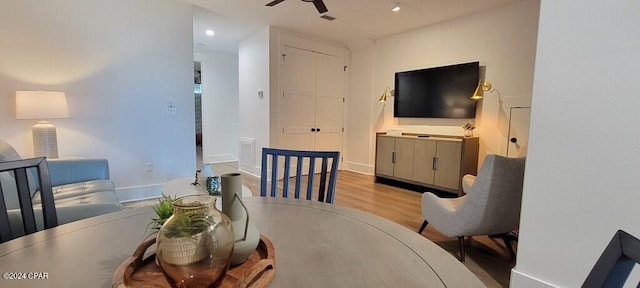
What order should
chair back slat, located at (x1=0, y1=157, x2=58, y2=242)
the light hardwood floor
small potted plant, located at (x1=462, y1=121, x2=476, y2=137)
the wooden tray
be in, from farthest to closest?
small potted plant, located at (x1=462, y1=121, x2=476, y2=137) < the light hardwood floor < chair back slat, located at (x1=0, y1=157, x2=58, y2=242) < the wooden tray

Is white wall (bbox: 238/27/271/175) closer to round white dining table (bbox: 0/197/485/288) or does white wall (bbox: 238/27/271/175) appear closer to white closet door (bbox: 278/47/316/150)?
white closet door (bbox: 278/47/316/150)

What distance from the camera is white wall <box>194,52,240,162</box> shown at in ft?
20.8

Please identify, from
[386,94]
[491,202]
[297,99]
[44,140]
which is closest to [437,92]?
[386,94]

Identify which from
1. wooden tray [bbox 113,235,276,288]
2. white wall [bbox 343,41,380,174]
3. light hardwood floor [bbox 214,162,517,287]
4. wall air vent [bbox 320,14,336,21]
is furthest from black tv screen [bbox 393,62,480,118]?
wooden tray [bbox 113,235,276,288]

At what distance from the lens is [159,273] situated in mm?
722

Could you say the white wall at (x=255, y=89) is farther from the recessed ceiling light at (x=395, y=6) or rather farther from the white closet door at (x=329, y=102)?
the recessed ceiling light at (x=395, y=6)

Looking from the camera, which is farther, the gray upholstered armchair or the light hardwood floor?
the light hardwood floor

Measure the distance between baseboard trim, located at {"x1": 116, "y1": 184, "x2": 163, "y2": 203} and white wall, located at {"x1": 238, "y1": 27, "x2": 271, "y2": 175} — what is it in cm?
175

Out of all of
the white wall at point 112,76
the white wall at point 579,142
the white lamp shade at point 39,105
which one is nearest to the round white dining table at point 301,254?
the white wall at point 579,142

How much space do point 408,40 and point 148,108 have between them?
4.01 metres

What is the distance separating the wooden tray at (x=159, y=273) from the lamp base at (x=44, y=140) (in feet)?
9.79

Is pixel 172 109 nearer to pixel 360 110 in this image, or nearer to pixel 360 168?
pixel 360 110

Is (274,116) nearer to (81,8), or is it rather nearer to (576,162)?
(81,8)

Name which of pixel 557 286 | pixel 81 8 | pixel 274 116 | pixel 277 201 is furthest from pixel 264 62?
pixel 557 286
